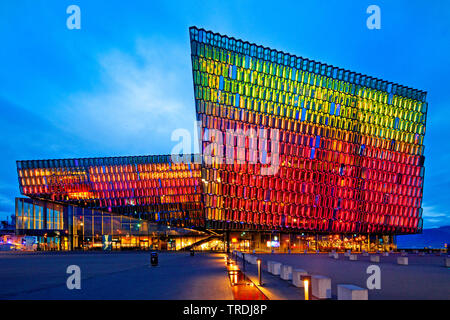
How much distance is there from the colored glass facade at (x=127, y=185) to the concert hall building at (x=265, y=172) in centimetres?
21

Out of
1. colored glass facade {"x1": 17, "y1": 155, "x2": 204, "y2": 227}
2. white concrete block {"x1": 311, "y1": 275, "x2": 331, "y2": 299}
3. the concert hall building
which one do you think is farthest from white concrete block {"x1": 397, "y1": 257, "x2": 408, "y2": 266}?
colored glass facade {"x1": 17, "y1": 155, "x2": 204, "y2": 227}

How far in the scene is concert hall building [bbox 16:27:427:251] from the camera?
2813 inches

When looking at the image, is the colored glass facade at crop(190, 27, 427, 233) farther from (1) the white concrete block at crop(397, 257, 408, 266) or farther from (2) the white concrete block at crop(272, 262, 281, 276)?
(2) the white concrete block at crop(272, 262, 281, 276)

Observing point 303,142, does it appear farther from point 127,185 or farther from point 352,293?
point 352,293

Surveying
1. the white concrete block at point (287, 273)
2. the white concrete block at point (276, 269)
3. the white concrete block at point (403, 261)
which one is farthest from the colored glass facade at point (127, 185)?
the white concrete block at point (287, 273)

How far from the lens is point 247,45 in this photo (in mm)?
75062

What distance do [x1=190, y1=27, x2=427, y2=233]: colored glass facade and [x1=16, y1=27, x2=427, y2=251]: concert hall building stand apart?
0.21 m

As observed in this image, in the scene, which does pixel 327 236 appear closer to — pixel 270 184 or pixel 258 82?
pixel 270 184

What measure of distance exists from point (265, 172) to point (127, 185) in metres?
31.8

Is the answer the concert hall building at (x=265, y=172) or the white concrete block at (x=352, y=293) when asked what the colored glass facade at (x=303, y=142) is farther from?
the white concrete block at (x=352, y=293)

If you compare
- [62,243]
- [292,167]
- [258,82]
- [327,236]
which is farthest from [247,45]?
[62,243]

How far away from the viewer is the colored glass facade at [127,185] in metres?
88.4

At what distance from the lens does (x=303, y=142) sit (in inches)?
3172
